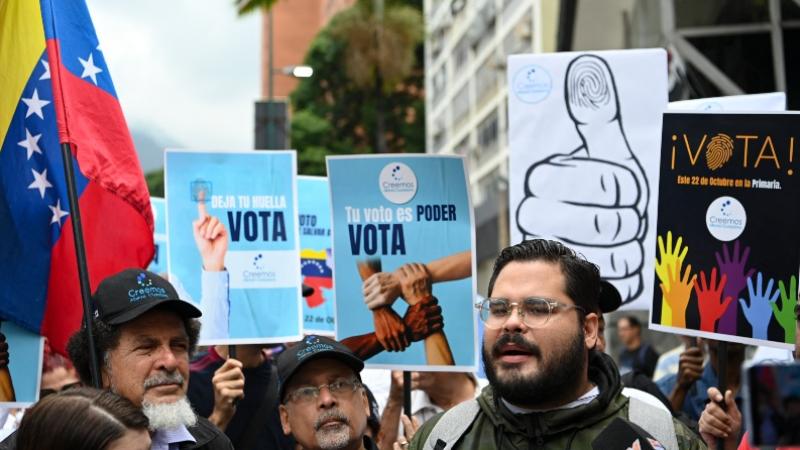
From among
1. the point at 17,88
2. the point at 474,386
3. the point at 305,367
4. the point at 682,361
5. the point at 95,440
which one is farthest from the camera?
the point at 474,386

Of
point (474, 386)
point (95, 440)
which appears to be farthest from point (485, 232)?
point (95, 440)

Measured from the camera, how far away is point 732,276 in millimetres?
4477

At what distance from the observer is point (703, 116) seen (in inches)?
183

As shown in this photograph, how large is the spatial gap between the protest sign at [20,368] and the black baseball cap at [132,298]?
0.78 metres

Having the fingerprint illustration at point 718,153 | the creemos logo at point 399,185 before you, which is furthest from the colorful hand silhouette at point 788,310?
the creemos logo at point 399,185

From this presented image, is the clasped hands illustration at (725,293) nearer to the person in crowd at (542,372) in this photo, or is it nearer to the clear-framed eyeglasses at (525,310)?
the person in crowd at (542,372)

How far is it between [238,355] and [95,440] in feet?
8.31

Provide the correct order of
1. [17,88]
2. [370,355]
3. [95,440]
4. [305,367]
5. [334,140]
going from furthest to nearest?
[334,140]
[370,355]
[17,88]
[305,367]
[95,440]

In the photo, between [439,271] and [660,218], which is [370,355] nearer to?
[439,271]

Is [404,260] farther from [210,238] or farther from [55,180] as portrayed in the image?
[55,180]

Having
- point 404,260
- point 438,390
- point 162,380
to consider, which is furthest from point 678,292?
point 162,380

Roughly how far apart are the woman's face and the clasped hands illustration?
2195 millimetres

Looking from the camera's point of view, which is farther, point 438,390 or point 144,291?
point 438,390

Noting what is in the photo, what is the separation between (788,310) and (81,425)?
258cm
